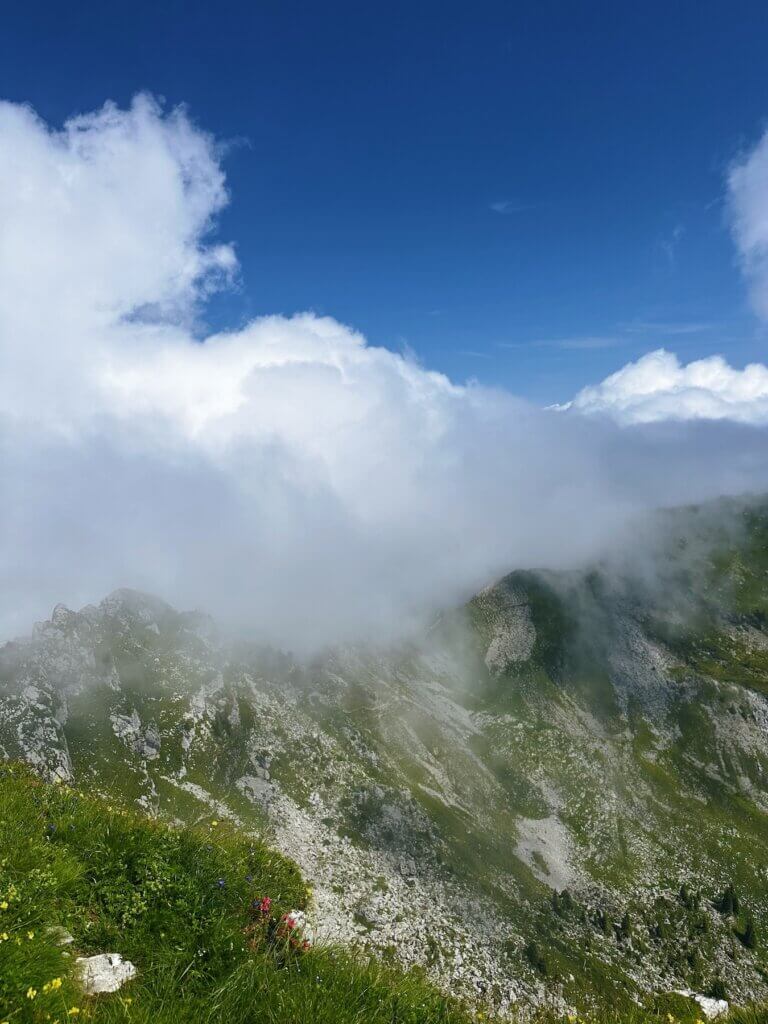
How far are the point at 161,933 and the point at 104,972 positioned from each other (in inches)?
46.6

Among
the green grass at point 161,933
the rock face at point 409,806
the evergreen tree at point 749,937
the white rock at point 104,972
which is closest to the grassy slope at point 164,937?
the green grass at point 161,933

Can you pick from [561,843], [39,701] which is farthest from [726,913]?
[39,701]

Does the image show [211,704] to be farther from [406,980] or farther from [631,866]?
[406,980]

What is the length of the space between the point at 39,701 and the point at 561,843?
492ft

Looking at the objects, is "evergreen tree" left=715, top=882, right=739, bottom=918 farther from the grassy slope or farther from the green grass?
the green grass

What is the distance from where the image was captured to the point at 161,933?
28.3 ft

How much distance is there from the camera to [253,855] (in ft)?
38.1

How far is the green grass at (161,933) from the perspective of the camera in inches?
263

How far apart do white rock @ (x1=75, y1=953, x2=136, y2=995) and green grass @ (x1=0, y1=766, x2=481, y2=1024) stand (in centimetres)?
17

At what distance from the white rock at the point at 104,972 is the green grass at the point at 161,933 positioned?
0.17 meters

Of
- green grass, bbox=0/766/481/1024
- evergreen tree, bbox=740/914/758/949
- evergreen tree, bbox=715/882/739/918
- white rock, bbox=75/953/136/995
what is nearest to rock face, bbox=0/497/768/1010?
evergreen tree, bbox=715/882/739/918

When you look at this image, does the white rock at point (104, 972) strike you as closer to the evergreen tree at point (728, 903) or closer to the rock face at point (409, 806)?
the rock face at point (409, 806)

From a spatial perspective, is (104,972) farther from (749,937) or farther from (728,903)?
(728,903)

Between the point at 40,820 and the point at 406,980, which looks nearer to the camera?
the point at 406,980
